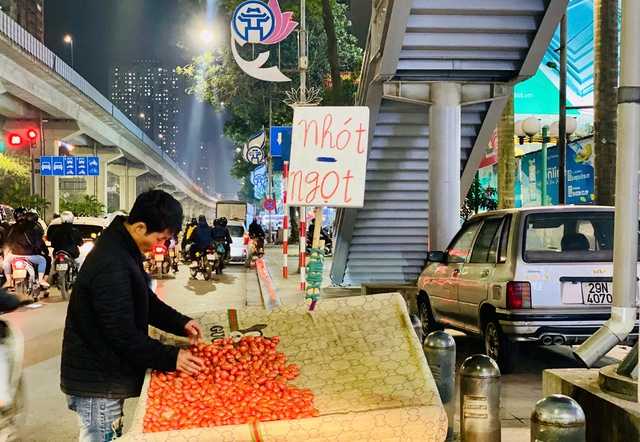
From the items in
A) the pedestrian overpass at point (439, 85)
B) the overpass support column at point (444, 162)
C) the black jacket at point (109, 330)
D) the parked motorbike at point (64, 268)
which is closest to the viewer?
the black jacket at point (109, 330)

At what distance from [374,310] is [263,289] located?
12.7 metres

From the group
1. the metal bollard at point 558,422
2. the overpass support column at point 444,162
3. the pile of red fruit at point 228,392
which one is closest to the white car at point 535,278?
the overpass support column at point 444,162

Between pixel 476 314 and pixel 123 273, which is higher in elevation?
pixel 123 273

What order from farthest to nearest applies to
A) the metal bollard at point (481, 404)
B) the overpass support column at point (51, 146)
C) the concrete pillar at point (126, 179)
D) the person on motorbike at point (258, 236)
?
A: the concrete pillar at point (126, 179)
the overpass support column at point (51, 146)
the person on motorbike at point (258, 236)
the metal bollard at point (481, 404)

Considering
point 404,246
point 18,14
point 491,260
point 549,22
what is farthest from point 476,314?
point 18,14

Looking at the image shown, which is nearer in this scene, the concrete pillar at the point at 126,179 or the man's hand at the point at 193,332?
the man's hand at the point at 193,332

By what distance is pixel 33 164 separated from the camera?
38.1 meters

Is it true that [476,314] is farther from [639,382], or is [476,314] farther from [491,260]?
[639,382]

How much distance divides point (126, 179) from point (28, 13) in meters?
46.5

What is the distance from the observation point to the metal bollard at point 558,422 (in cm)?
338

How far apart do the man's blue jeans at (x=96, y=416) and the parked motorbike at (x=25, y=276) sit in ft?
36.5

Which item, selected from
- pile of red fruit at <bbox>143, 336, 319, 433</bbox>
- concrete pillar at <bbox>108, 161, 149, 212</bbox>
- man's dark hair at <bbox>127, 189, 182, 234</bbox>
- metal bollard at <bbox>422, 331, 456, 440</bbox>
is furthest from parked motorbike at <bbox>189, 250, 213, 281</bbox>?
concrete pillar at <bbox>108, 161, 149, 212</bbox>

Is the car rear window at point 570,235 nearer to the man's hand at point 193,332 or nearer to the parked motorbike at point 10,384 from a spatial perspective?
the man's hand at point 193,332

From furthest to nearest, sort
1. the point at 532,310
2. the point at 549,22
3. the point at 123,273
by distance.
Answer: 1. the point at 549,22
2. the point at 532,310
3. the point at 123,273
